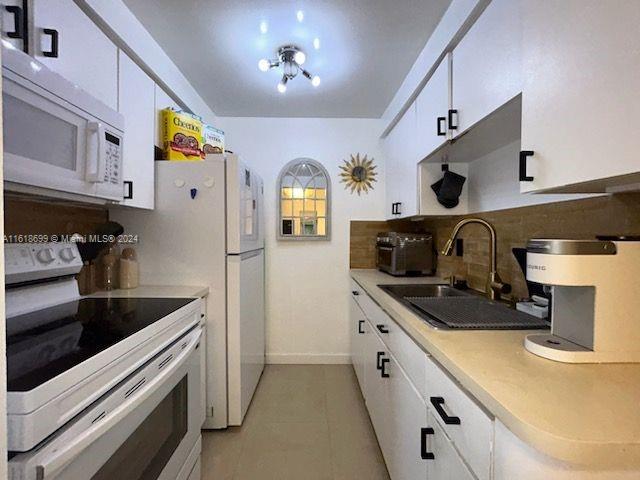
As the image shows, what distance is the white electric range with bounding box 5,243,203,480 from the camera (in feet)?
2.40

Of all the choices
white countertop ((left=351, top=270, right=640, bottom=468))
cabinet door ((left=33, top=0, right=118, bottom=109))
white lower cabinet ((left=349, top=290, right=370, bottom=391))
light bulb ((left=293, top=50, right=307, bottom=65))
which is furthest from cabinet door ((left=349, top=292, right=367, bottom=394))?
cabinet door ((left=33, top=0, right=118, bottom=109))

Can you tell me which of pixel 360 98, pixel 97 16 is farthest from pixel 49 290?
pixel 360 98

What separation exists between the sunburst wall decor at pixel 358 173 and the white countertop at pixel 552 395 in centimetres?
226

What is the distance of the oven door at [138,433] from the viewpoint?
75 cm

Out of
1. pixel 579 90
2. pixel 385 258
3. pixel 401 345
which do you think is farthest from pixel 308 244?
pixel 579 90

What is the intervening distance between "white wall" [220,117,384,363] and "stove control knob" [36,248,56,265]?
1.80 meters

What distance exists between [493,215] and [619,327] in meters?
1.11

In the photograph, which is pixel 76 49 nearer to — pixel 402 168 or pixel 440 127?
pixel 440 127

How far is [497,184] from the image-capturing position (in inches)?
73.5

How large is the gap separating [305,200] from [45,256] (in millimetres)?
2058

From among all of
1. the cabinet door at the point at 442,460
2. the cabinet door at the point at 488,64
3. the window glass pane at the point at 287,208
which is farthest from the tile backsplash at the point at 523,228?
the window glass pane at the point at 287,208

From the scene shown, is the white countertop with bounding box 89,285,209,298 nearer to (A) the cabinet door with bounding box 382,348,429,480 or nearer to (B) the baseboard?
(A) the cabinet door with bounding box 382,348,429,480

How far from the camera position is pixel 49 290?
4.97ft

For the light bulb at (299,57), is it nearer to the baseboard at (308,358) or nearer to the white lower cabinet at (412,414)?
the white lower cabinet at (412,414)
